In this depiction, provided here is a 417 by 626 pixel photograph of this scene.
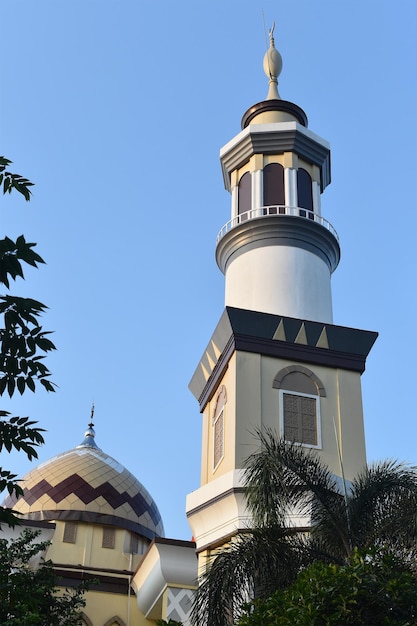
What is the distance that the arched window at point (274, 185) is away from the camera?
64.1 feet

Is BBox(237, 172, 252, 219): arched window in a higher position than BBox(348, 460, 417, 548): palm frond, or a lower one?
higher

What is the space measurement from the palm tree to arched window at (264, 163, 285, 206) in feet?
29.4

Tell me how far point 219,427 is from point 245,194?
5.42m

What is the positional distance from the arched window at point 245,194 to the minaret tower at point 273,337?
0.11ft

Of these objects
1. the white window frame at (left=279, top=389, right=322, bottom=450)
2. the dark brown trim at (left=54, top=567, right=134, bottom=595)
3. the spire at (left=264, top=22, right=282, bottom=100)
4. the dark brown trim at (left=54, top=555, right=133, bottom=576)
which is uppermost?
the spire at (left=264, top=22, right=282, bottom=100)

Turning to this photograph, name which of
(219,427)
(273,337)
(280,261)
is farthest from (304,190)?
(219,427)

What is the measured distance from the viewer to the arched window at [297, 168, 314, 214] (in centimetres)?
1980

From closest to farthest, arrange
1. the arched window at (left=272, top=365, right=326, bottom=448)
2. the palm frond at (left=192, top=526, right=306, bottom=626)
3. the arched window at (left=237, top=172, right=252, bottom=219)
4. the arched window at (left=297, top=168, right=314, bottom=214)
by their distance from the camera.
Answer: the palm frond at (left=192, top=526, right=306, bottom=626) → the arched window at (left=272, top=365, right=326, bottom=448) → the arched window at (left=297, top=168, right=314, bottom=214) → the arched window at (left=237, top=172, right=252, bottom=219)

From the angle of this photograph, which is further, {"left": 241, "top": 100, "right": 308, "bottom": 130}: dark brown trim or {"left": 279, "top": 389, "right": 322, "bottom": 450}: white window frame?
{"left": 241, "top": 100, "right": 308, "bottom": 130}: dark brown trim

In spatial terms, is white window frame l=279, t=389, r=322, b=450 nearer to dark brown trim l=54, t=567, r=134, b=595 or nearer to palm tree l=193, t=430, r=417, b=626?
palm tree l=193, t=430, r=417, b=626

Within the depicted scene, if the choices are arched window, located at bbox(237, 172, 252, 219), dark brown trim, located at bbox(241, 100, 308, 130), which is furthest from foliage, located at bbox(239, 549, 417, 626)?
dark brown trim, located at bbox(241, 100, 308, 130)

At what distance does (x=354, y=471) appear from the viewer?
642 inches

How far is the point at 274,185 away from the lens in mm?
19812

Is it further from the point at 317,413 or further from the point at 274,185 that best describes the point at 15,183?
the point at 274,185
